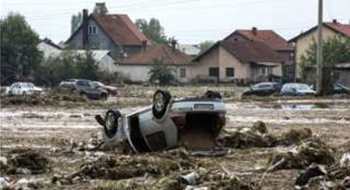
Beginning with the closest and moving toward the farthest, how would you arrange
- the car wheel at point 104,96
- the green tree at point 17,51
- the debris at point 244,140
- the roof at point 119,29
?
the debris at point 244,140 < the car wheel at point 104,96 < the green tree at point 17,51 < the roof at point 119,29

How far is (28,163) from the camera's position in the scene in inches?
620

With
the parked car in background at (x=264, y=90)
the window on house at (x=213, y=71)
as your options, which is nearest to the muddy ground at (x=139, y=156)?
the parked car in background at (x=264, y=90)

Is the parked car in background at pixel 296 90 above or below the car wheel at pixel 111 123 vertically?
below

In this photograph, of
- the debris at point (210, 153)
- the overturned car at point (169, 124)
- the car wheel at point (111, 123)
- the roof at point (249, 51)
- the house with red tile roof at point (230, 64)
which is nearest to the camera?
the debris at point (210, 153)

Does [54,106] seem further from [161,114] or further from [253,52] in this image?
[253,52]

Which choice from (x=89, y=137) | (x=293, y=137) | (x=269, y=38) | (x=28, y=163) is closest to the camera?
(x=28, y=163)

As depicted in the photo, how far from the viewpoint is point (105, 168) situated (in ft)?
46.7

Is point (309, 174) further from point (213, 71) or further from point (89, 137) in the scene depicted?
point (213, 71)

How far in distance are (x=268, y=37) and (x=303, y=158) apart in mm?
132266

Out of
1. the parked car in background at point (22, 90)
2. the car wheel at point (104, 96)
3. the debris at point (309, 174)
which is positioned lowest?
the car wheel at point (104, 96)

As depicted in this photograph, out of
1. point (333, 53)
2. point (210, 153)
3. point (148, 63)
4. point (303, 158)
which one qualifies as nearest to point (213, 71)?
point (148, 63)

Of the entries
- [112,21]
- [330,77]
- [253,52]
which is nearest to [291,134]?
[330,77]

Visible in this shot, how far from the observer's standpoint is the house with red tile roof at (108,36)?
434ft

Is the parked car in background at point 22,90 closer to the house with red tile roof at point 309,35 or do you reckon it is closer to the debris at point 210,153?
the house with red tile roof at point 309,35
